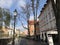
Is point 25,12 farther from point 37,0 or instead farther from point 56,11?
point 56,11

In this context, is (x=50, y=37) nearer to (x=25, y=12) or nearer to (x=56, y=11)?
(x=56, y=11)

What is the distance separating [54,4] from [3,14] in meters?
55.5

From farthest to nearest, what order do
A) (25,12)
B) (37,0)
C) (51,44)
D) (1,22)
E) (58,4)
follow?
(1,22) → (25,12) → (37,0) → (51,44) → (58,4)

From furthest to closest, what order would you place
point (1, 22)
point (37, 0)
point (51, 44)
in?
point (1, 22)
point (37, 0)
point (51, 44)

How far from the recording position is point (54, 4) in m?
6.31

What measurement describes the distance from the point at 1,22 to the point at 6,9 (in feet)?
16.2

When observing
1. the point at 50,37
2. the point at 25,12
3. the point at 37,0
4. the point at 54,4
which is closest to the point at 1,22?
the point at 25,12

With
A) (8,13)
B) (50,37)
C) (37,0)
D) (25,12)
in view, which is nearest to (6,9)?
(8,13)

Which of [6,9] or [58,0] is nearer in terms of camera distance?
[58,0]

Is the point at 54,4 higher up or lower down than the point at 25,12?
lower down

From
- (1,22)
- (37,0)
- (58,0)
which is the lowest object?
(58,0)

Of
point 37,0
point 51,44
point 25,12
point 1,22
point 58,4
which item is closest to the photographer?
point 58,4

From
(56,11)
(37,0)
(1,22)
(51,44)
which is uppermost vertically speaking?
(37,0)

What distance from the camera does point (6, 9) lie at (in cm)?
6181
